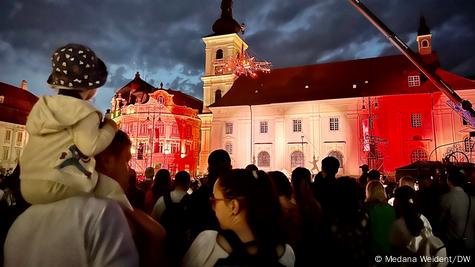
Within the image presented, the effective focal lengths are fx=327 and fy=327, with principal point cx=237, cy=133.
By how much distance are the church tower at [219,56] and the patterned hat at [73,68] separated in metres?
47.4

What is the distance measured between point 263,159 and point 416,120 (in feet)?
60.9

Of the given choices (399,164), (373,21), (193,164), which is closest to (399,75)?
(399,164)

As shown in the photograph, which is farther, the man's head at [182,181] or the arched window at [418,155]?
the arched window at [418,155]

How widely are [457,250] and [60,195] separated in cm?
625

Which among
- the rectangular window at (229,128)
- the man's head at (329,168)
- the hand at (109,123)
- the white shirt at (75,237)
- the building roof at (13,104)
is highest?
the building roof at (13,104)

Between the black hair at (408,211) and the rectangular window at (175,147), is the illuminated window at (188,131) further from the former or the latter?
the black hair at (408,211)

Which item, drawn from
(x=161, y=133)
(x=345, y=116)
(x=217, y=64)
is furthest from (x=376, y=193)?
(x=217, y=64)

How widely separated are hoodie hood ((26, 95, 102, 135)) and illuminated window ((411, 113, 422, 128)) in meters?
41.1

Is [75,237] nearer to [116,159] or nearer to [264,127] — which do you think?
[116,159]

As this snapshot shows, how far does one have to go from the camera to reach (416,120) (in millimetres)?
37438

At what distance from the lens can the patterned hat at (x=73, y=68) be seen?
2117 mm

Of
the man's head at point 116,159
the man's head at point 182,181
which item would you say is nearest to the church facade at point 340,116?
the man's head at point 182,181

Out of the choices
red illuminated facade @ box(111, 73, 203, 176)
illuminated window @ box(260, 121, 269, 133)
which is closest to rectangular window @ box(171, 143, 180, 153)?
red illuminated facade @ box(111, 73, 203, 176)

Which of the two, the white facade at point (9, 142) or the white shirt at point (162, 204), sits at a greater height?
the white facade at point (9, 142)
